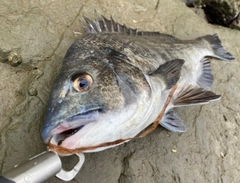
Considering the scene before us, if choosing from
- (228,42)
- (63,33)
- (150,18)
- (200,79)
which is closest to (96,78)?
(63,33)

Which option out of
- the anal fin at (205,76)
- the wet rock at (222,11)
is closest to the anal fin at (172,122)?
the anal fin at (205,76)

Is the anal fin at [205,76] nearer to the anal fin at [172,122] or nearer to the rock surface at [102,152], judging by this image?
the rock surface at [102,152]

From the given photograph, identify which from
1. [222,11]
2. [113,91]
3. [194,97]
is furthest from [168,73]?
[222,11]

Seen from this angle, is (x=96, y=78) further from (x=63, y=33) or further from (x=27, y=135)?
(x=63, y=33)

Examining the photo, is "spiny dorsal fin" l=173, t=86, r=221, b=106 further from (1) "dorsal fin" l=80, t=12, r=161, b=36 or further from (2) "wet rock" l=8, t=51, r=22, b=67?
(2) "wet rock" l=8, t=51, r=22, b=67

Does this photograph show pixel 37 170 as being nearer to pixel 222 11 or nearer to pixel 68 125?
pixel 68 125
